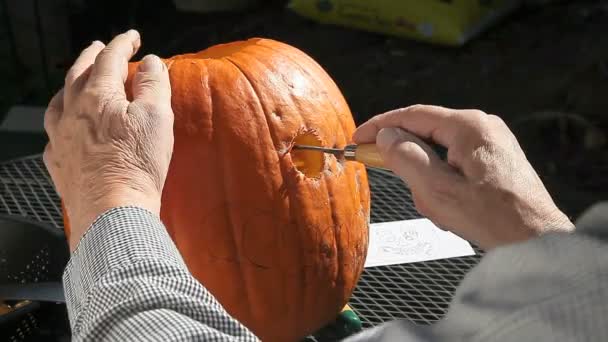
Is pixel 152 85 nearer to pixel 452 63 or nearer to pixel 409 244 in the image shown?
pixel 409 244

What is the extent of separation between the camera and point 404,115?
1.05 m

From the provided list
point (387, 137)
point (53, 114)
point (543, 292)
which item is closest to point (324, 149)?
point (387, 137)

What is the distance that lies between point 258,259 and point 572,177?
2422 mm

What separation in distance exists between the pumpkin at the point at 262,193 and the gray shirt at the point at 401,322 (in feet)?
0.74

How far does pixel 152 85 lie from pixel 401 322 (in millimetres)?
563

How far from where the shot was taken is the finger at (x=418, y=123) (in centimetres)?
100

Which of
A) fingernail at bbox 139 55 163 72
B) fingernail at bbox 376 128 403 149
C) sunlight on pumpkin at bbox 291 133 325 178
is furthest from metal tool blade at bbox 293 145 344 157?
fingernail at bbox 139 55 163 72

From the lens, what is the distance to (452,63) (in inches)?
160

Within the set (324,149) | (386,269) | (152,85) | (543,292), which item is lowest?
(386,269)

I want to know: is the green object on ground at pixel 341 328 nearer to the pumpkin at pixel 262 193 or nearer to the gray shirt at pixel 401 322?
the pumpkin at pixel 262 193

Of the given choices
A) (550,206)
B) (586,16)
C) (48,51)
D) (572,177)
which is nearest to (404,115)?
(550,206)

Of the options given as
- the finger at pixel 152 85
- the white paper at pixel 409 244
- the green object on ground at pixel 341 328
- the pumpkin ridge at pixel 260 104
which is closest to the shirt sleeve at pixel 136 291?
the finger at pixel 152 85

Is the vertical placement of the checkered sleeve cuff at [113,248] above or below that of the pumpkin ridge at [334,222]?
above

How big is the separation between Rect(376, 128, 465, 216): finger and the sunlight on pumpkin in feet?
0.71
